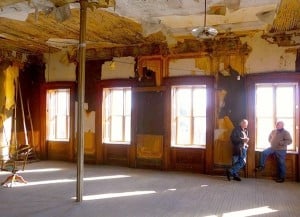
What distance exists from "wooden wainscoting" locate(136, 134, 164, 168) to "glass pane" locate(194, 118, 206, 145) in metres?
0.87

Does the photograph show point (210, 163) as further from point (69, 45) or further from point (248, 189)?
point (69, 45)

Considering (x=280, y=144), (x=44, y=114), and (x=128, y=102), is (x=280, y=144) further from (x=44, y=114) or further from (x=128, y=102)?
(x=44, y=114)

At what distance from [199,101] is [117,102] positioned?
2.33m

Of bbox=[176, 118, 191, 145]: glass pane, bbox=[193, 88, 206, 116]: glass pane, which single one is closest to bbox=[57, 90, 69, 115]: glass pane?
bbox=[176, 118, 191, 145]: glass pane

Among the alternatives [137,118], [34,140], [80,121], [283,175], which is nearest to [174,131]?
[137,118]

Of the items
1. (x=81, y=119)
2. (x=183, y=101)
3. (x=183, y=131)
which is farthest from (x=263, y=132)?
(x=81, y=119)

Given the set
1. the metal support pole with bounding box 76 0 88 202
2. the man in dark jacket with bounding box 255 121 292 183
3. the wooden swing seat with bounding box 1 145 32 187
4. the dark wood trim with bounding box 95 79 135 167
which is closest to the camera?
the metal support pole with bounding box 76 0 88 202

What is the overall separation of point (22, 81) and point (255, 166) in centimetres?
717

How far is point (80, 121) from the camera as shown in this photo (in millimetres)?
A: 5090

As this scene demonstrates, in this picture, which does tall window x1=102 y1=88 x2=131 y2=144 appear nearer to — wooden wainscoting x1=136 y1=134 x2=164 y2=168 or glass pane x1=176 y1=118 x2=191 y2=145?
wooden wainscoting x1=136 y1=134 x2=164 y2=168

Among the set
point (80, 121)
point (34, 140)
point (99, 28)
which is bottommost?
point (34, 140)

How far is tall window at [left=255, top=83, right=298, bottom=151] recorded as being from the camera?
7.11m

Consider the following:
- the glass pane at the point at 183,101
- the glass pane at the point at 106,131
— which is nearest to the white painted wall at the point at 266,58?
the glass pane at the point at 183,101

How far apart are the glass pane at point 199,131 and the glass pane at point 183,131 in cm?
18
